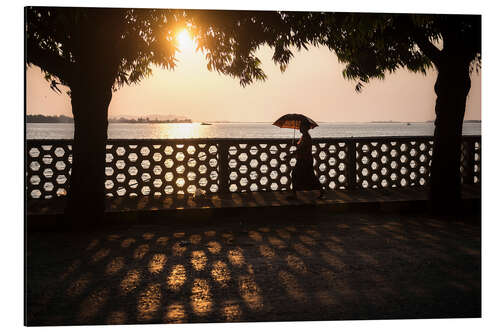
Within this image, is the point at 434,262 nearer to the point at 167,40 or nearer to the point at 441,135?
the point at 441,135

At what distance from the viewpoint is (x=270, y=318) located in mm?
4316

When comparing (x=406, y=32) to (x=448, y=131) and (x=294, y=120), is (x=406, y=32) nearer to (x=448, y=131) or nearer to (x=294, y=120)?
(x=448, y=131)

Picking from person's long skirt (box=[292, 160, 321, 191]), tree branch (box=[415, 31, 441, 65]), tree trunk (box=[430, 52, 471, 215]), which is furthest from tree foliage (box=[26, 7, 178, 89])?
tree trunk (box=[430, 52, 471, 215])

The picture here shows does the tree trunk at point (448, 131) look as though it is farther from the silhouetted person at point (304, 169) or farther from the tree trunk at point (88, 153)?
the tree trunk at point (88, 153)

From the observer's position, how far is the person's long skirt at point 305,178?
9.66 meters

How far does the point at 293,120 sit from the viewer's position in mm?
10109

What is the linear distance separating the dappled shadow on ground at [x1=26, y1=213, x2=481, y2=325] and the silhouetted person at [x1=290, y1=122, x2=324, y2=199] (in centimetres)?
166

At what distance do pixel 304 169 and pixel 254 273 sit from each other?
174 inches

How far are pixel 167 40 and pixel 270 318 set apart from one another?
5.23 m

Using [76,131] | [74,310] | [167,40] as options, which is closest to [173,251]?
[74,310]

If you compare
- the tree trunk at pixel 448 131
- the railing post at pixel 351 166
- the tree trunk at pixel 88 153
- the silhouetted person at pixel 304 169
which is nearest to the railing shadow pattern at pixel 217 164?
the railing post at pixel 351 166

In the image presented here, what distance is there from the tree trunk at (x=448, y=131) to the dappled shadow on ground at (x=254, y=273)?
1057mm

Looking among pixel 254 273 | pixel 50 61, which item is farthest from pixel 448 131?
pixel 50 61
